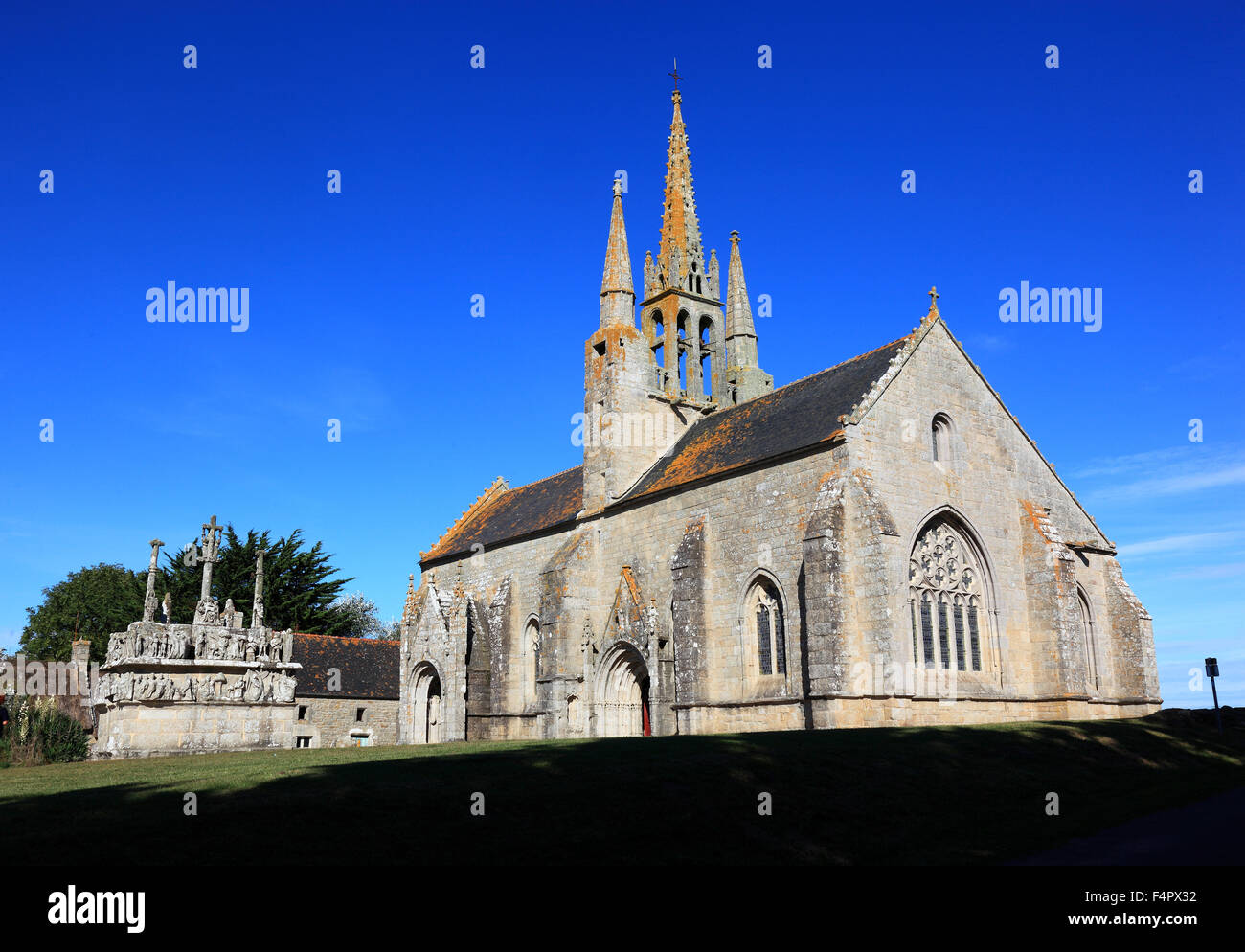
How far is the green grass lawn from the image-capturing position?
32.4 ft

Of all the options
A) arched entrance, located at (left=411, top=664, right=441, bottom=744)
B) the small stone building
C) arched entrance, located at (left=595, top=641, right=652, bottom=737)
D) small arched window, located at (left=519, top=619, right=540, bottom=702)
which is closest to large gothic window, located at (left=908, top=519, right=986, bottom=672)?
arched entrance, located at (left=595, top=641, right=652, bottom=737)

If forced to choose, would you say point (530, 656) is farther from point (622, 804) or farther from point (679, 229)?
point (622, 804)

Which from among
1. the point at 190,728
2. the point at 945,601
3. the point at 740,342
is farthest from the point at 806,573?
→ the point at 740,342

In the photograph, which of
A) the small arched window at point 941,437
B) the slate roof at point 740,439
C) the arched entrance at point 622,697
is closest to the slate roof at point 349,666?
the slate roof at point 740,439

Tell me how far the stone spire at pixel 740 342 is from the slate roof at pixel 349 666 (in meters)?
21.7

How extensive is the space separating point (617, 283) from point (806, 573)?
1667 centimetres

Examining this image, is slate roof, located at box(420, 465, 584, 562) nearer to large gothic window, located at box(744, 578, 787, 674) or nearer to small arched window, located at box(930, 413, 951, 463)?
large gothic window, located at box(744, 578, 787, 674)

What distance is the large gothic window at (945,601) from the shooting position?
2534 centimetres

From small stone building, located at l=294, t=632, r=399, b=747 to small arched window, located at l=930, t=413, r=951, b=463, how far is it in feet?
90.7

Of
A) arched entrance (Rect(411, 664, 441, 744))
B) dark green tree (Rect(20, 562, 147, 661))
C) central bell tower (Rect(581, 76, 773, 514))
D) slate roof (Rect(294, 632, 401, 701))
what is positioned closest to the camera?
central bell tower (Rect(581, 76, 773, 514))

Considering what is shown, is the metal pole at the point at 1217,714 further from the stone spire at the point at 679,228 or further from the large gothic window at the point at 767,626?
the stone spire at the point at 679,228
